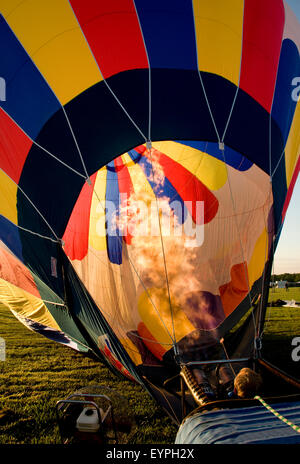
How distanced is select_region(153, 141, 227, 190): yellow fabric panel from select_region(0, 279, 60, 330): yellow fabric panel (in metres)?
2.84

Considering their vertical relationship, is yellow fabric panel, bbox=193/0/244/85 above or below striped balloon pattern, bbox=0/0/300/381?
above

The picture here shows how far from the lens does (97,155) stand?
2.81 m

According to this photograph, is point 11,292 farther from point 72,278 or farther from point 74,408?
point 74,408

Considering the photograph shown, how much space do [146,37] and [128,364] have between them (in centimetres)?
279

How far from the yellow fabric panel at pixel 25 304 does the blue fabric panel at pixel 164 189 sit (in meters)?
2.37

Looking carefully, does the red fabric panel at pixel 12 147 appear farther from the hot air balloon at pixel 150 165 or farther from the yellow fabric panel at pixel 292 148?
the yellow fabric panel at pixel 292 148

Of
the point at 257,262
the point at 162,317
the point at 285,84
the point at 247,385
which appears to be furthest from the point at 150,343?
the point at 285,84

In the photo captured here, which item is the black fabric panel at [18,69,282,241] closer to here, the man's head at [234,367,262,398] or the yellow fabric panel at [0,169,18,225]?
the yellow fabric panel at [0,169,18,225]

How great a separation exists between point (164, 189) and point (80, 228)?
129 centimetres

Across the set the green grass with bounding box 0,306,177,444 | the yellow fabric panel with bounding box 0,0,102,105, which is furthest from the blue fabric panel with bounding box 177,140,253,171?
the green grass with bounding box 0,306,177,444

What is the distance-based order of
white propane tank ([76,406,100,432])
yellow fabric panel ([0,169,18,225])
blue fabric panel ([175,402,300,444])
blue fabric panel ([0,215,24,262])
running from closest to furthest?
blue fabric panel ([175,402,300,444]) < white propane tank ([76,406,100,432]) < yellow fabric panel ([0,169,18,225]) < blue fabric panel ([0,215,24,262])

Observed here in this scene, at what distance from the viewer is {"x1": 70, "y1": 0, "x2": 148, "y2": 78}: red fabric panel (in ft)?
7.56

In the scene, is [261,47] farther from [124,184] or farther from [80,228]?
[80,228]

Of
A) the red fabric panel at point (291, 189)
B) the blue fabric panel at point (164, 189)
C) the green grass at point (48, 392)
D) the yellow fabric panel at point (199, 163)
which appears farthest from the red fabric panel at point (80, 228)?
the red fabric panel at point (291, 189)
